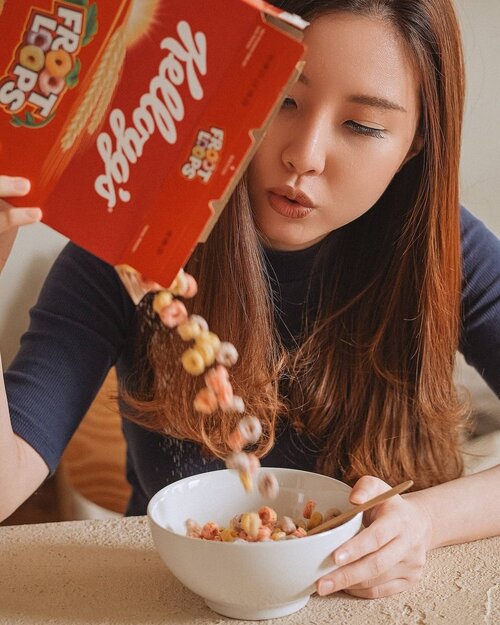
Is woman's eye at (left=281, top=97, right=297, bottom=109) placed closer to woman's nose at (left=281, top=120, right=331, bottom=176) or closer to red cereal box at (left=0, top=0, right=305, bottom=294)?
woman's nose at (left=281, top=120, right=331, bottom=176)

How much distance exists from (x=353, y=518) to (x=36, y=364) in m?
0.52

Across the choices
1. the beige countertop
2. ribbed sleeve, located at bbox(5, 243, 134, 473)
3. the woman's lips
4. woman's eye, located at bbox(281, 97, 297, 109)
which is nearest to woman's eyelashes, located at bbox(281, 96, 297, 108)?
woman's eye, located at bbox(281, 97, 297, 109)

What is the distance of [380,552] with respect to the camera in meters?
0.89

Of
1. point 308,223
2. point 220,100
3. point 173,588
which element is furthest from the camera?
point 308,223

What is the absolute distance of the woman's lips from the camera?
107 cm

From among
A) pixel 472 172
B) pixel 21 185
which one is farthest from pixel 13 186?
pixel 472 172

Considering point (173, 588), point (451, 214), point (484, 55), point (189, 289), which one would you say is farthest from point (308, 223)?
point (484, 55)

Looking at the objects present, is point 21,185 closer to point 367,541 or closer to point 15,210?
point 15,210

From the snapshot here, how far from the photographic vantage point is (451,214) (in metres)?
1.22

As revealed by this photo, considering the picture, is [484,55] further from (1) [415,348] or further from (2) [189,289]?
(2) [189,289]

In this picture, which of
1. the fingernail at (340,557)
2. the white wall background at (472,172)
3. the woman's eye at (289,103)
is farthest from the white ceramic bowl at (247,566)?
the white wall background at (472,172)

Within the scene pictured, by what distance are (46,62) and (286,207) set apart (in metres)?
0.44

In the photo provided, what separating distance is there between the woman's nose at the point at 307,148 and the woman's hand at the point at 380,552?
0.36m

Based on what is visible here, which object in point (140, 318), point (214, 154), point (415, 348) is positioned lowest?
point (140, 318)
